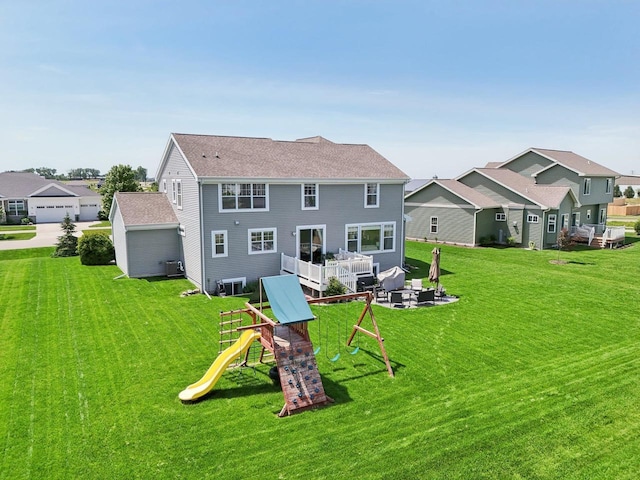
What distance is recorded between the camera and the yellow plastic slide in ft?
34.8

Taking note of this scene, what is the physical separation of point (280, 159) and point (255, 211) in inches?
136

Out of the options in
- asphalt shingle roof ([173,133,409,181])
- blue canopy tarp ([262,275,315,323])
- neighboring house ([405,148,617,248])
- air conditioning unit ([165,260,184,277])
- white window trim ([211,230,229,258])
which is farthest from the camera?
neighboring house ([405,148,617,248])

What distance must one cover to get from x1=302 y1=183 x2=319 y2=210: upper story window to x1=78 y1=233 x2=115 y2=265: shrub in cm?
1269

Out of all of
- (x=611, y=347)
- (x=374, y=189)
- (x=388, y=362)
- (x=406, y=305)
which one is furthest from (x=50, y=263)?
(x=611, y=347)

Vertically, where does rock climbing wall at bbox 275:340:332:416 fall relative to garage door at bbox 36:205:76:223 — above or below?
below

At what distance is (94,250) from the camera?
85.4ft

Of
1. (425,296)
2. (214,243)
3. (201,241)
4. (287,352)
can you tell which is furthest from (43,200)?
(287,352)

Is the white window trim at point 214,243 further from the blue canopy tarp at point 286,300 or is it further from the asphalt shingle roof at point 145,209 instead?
the blue canopy tarp at point 286,300

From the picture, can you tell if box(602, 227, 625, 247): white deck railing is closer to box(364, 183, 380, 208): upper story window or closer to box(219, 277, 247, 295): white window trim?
box(364, 183, 380, 208): upper story window

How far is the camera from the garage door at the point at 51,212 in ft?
179

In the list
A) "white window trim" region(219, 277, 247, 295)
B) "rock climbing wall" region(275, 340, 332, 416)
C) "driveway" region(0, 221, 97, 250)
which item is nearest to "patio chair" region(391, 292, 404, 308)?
"white window trim" region(219, 277, 247, 295)

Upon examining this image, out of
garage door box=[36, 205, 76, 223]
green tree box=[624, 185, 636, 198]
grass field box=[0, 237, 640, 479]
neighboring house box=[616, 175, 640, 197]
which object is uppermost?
neighboring house box=[616, 175, 640, 197]

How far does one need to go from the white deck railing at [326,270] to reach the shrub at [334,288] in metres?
0.16

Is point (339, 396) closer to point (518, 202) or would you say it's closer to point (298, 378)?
point (298, 378)
